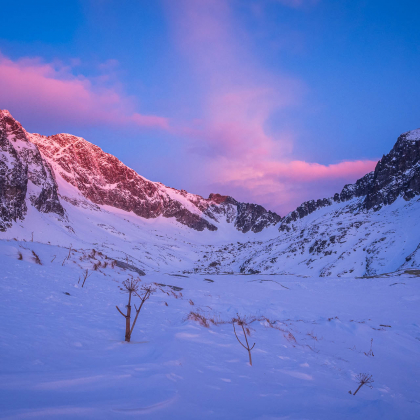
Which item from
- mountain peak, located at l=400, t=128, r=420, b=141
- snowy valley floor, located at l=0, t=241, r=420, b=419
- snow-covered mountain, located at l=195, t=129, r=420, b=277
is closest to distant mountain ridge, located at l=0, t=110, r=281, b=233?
snow-covered mountain, located at l=195, t=129, r=420, b=277

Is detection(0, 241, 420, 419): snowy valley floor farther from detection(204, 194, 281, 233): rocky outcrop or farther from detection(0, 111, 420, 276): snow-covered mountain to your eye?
detection(204, 194, 281, 233): rocky outcrop

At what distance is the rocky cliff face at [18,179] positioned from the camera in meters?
44.2

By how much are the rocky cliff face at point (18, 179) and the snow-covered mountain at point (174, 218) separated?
0.64 ft

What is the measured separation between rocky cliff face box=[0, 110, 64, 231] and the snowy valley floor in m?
43.6

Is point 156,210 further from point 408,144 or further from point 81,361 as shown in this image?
point 81,361

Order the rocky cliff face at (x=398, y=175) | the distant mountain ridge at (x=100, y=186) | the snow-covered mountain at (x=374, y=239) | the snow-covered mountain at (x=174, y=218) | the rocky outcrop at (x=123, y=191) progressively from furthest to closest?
the rocky outcrop at (x=123, y=191), the rocky cliff face at (x=398, y=175), the distant mountain ridge at (x=100, y=186), the snow-covered mountain at (x=174, y=218), the snow-covered mountain at (x=374, y=239)

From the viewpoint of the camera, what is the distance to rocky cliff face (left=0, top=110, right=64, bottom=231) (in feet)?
145

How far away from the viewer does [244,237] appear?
480 ft

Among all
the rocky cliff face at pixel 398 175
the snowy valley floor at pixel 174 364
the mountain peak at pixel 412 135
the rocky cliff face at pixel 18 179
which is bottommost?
the snowy valley floor at pixel 174 364

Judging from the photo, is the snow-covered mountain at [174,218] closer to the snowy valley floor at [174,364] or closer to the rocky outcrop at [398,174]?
the rocky outcrop at [398,174]

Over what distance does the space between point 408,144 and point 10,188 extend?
94.6 meters

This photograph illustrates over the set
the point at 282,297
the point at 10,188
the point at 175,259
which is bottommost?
the point at 175,259

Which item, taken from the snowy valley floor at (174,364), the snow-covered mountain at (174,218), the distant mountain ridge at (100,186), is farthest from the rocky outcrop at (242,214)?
the snowy valley floor at (174,364)

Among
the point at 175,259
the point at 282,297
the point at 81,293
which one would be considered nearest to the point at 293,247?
the point at 175,259
